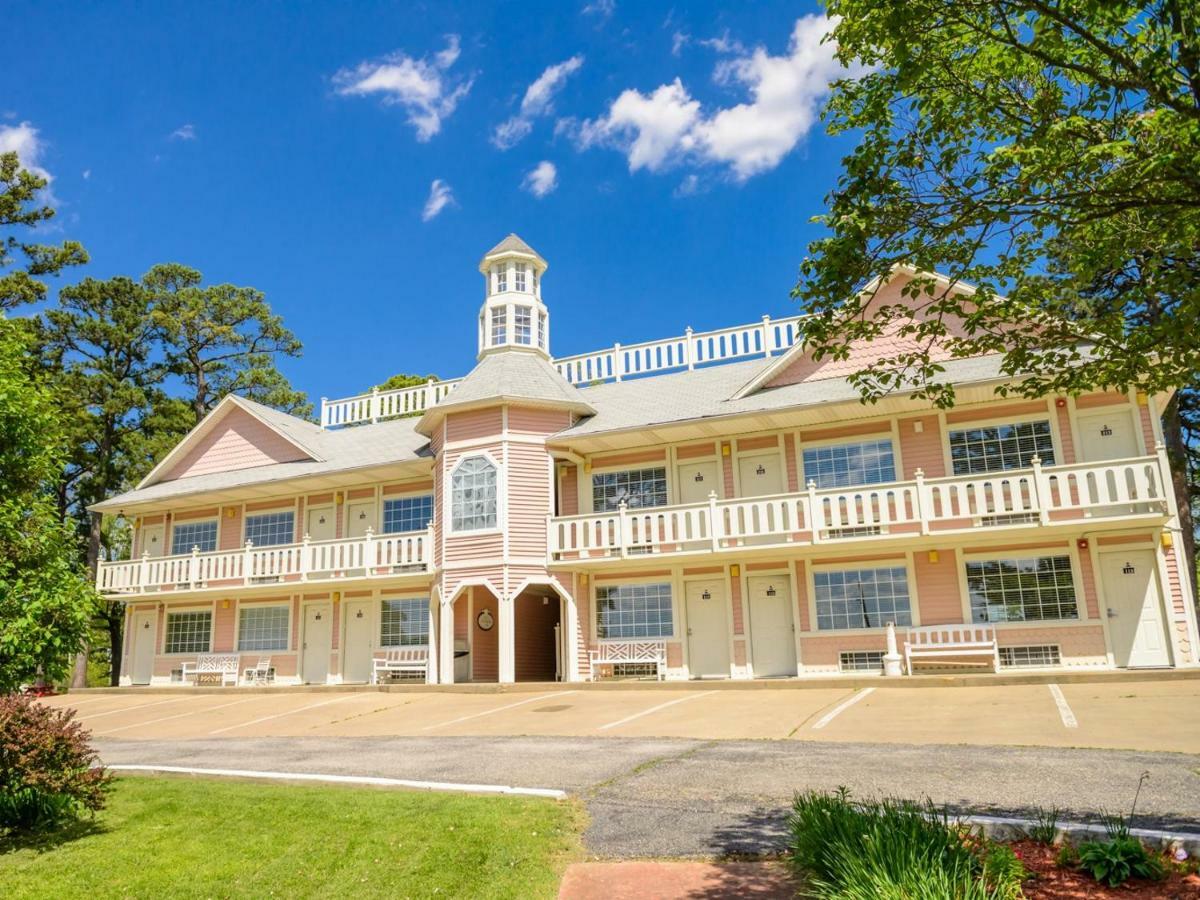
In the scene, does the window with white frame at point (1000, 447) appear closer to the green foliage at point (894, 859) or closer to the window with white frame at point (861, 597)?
the window with white frame at point (861, 597)

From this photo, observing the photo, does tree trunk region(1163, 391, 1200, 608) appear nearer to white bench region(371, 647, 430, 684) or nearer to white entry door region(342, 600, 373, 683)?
white bench region(371, 647, 430, 684)

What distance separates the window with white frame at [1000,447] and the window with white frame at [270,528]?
18.3 meters

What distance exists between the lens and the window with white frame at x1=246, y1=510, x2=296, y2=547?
25875mm

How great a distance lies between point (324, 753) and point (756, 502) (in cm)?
1101

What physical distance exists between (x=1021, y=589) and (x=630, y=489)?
9.02 m

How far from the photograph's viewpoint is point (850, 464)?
19906mm

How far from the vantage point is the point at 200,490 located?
25.8m

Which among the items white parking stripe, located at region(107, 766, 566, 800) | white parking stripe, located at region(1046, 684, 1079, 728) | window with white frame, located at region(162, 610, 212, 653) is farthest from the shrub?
window with white frame, located at region(162, 610, 212, 653)

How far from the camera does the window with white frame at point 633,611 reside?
20766 mm

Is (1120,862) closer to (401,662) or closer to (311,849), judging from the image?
(311,849)

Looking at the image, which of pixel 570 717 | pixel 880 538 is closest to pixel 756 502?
pixel 880 538

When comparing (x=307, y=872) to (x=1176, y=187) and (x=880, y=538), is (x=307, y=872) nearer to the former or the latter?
(x=1176, y=187)

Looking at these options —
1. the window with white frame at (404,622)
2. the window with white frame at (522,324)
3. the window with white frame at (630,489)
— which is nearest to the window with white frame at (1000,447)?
the window with white frame at (630,489)

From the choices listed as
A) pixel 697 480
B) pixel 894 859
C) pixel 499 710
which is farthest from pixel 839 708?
pixel 894 859
